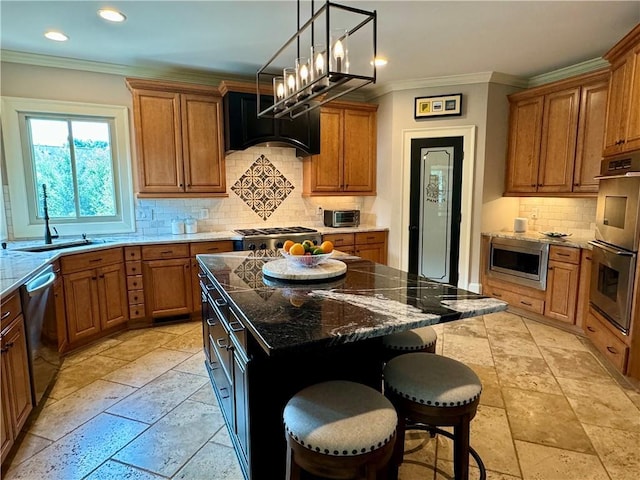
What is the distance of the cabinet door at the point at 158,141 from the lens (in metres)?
3.87

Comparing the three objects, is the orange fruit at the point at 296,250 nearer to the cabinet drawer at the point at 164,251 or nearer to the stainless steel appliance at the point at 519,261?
the cabinet drawer at the point at 164,251

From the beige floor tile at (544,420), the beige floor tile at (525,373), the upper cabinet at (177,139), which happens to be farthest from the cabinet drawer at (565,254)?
the upper cabinet at (177,139)

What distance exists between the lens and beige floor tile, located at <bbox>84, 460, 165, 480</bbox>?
6.22 feet

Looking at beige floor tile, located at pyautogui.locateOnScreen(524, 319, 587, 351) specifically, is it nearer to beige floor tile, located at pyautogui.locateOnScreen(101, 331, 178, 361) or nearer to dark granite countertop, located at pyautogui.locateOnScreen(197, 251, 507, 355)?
dark granite countertop, located at pyautogui.locateOnScreen(197, 251, 507, 355)

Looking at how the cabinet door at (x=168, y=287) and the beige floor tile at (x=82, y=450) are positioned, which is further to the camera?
the cabinet door at (x=168, y=287)

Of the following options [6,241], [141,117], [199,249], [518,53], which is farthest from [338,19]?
[6,241]

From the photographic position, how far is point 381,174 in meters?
5.07

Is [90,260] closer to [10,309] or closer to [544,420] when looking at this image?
[10,309]

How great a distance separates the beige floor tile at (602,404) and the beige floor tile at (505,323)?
3.31ft

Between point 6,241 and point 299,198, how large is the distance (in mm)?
3125

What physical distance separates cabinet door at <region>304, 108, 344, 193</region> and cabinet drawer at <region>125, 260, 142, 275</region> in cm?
217

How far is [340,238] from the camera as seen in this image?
185 inches

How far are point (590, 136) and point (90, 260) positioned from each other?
193 inches

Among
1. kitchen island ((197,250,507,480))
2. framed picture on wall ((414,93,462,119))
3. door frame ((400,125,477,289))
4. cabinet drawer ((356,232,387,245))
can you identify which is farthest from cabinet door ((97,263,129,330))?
framed picture on wall ((414,93,462,119))
